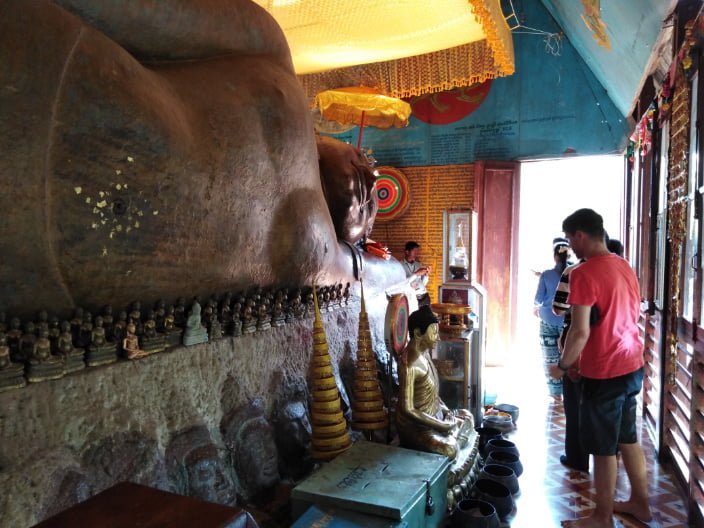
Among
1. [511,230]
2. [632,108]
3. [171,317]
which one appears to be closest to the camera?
[171,317]

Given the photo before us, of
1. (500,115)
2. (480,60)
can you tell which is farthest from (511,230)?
(480,60)

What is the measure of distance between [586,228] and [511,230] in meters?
4.18

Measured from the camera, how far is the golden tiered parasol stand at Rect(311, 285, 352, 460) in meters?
2.41

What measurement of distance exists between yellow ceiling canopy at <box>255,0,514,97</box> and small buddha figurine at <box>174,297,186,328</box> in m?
2.55

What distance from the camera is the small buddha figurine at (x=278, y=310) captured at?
254 cm

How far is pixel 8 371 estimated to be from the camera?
1399 mm

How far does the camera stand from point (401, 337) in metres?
2.85

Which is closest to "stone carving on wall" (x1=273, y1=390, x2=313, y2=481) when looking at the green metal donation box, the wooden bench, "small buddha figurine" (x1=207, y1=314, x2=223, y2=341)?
the green metal donation box

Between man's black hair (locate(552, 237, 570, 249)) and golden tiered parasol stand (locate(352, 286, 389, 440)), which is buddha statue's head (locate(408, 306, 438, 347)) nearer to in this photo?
golden tiered parasol stand (locate(352, 286, 389, 440))

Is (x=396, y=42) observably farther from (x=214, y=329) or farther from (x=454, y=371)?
(x=214, y=329)

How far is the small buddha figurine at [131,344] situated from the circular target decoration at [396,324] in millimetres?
1331

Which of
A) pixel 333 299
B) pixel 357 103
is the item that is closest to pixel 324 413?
pixel 333 299

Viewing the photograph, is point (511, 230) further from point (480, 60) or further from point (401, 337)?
point (401, 337)

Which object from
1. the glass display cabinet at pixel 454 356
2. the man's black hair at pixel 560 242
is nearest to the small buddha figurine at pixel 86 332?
the glass display cabinet at pixel 454 356
